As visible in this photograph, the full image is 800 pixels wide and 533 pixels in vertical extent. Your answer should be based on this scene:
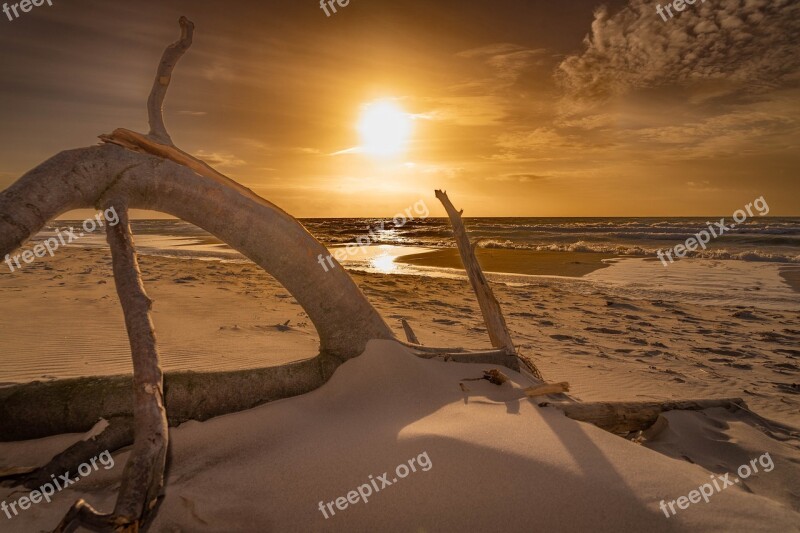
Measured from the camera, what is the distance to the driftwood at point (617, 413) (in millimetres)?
3338

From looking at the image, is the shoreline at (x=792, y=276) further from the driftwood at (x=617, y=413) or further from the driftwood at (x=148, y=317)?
the driftwood at (x=148, y=317)

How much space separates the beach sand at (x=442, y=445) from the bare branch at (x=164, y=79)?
218cm

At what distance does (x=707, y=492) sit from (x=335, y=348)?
2.65 metres

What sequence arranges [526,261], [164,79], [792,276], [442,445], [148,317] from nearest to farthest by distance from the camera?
[148,317] < [442,445] < [164,79] < [792,276] < [526,261]

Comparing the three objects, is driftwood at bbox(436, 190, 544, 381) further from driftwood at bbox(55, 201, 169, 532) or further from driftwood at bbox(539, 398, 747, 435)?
driftwood at bbox(55, 201, 169, 532)

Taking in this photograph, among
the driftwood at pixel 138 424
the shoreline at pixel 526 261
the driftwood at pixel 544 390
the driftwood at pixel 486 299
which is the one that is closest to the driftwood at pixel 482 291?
the driftwood at pixel 486 299

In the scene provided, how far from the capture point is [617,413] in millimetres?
3496

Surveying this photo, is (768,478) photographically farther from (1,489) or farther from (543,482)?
(1,489)

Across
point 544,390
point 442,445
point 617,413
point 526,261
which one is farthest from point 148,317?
point 526,261

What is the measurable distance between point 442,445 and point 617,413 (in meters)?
1.79

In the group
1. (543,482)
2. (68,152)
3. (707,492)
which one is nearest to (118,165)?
(68,152)

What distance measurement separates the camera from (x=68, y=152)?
8.87ft

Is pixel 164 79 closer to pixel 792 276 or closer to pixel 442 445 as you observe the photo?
pixel 442 445

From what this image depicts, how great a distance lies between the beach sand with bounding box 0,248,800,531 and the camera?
2.22 metres
